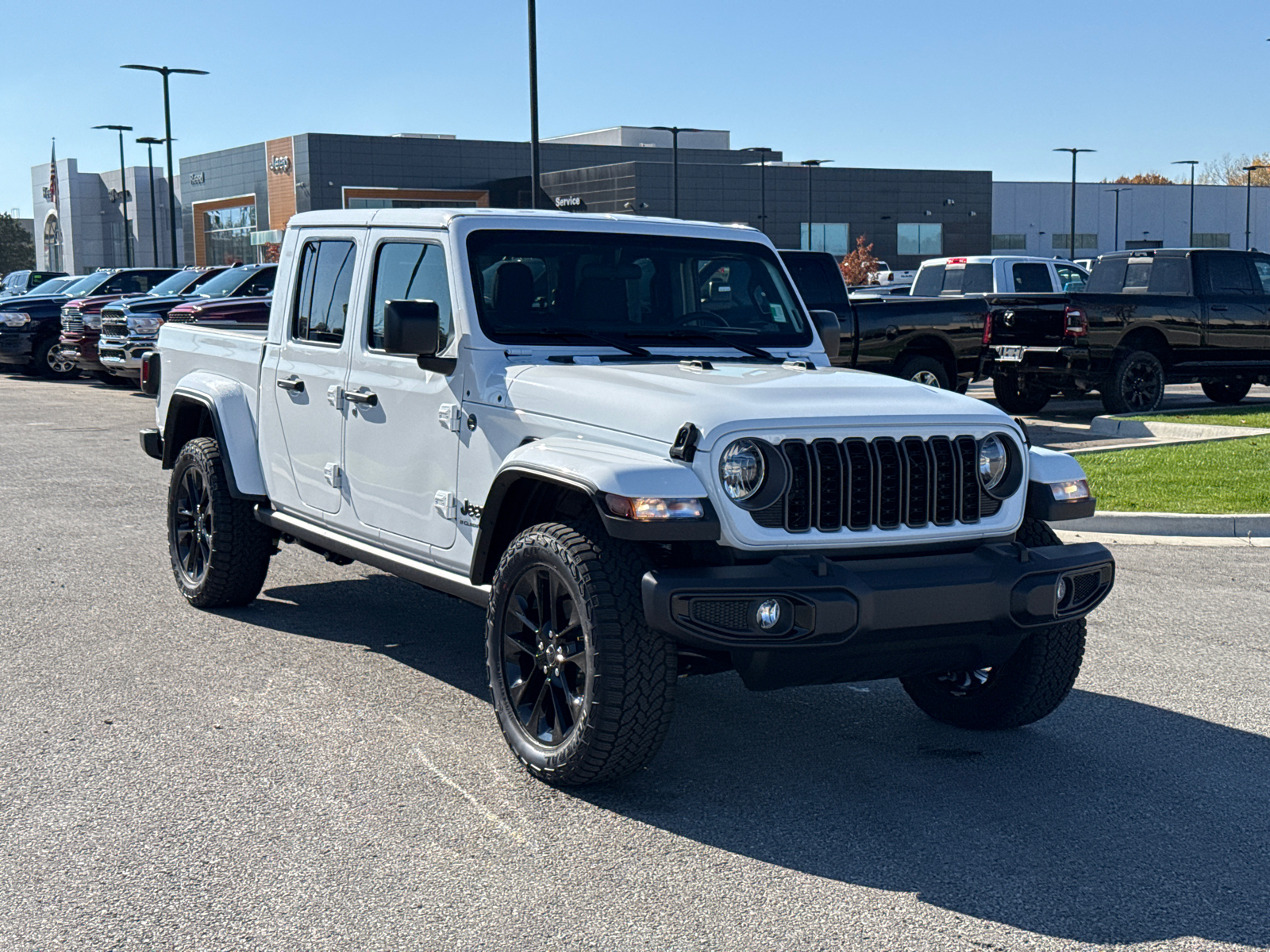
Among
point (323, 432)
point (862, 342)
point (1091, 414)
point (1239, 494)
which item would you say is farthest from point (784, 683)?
point (1091, 414)

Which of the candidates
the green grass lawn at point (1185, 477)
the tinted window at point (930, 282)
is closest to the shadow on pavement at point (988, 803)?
the green grass lawn at point (1185, 477)

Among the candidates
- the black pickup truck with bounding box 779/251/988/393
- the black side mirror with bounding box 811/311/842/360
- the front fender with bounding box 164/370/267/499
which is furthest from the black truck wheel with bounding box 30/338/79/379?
the black side mirror with bounding box 811/311/842/360

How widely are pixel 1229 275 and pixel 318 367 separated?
15229mm

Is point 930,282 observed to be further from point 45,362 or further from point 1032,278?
point 45,362

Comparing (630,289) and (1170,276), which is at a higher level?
(1170,276)

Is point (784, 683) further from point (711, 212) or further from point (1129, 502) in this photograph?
point (711, 212)

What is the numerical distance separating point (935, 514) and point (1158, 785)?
4.15 feet

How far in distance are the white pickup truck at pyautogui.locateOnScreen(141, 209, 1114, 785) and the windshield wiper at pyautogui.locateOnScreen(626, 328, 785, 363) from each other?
0.04 ft

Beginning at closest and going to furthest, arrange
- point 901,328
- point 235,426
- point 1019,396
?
1. point 235,426
2. point 901,328
3. point 1019,396

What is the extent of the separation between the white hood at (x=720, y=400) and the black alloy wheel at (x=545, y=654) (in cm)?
60

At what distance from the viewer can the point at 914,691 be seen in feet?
19.6

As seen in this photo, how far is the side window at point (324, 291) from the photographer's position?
6664 millimetres

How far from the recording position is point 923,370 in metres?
16.2

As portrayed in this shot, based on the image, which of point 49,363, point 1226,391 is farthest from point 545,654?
point 49,363
